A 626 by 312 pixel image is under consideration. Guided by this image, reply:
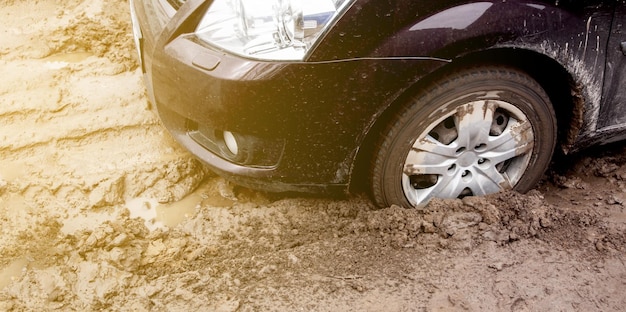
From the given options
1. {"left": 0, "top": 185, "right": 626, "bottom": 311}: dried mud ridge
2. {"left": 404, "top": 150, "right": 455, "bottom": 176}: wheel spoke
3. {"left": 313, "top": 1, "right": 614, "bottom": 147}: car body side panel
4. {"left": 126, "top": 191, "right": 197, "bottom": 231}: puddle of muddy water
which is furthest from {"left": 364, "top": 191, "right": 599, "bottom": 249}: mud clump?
{"left": 126, "top": 191, "right": 197, "bottom": 231}: puddle of muddy water

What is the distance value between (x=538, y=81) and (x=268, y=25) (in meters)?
1.28

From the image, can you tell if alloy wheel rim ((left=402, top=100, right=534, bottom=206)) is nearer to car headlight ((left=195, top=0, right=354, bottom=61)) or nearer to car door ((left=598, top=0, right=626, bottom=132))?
car door ((left=598, top=0, right=626, bottom=132))

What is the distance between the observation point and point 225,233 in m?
2.64

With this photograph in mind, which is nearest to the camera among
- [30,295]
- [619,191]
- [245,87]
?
[245,87]

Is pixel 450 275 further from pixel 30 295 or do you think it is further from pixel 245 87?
pixel 30 295

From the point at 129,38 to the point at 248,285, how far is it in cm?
208

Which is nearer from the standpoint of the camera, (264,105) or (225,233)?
(264,105)

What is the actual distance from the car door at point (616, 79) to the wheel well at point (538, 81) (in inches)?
5.5

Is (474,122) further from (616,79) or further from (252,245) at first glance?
(252,245)

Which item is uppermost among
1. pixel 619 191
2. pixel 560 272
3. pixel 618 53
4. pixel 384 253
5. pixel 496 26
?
pixel 618 53

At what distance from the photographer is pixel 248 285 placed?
2295 mm

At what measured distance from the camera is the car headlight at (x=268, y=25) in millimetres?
2119

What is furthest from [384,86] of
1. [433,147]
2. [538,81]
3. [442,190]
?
[538,81]

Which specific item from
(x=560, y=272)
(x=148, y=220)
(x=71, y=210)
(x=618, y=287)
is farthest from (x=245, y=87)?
(x=618, y=287)
